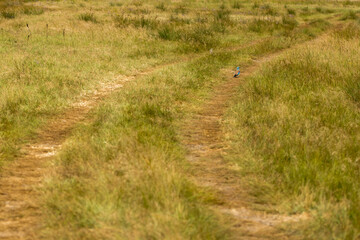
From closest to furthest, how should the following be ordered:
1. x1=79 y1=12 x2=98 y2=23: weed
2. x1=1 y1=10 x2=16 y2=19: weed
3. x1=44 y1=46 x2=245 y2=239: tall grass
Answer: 1. x1=44 y1=46 x2=245 y2=239: tall grass
2. x1=79 y1=12 x2=98 y2=23: weed
3. x1=1 y1=10 x2=16 y2=19: weed

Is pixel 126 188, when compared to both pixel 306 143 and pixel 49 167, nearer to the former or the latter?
pixel 49 167

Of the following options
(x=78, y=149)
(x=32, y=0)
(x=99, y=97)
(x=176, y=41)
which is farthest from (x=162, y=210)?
(x=32, y=0)

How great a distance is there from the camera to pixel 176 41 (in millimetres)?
13969

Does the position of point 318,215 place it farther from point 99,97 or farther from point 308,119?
point 99,97

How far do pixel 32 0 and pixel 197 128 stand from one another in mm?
27348

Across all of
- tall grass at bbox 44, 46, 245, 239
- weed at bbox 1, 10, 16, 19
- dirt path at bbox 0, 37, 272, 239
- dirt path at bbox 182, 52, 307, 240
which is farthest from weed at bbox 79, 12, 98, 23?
tall grass at bbox 44, 46, 245, 239

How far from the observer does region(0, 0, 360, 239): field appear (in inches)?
133

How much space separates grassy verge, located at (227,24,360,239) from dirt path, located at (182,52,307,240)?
0.16m

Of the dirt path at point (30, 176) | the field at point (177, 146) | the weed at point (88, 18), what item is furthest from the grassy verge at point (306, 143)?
the weed at point (88, 18)

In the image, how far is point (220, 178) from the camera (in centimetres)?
435

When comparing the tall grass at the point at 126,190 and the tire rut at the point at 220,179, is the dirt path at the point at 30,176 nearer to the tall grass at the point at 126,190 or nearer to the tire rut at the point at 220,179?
the tall grass at the point at 126,190

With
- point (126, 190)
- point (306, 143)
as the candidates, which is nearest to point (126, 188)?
point (126, 190)

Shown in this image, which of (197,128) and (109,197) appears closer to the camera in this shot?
(109,197)

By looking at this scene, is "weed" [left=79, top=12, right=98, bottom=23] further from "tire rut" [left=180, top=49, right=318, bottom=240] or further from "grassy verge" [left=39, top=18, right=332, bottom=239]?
"grassy verge" [left=39, top=18, right=332, bottom=239]
